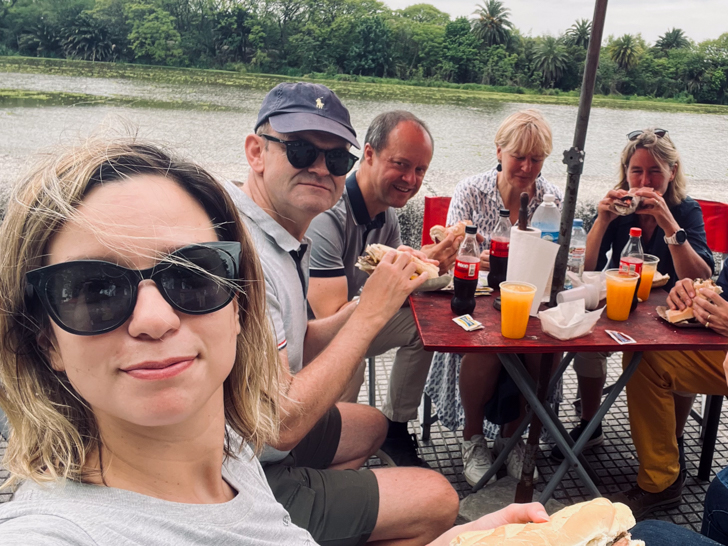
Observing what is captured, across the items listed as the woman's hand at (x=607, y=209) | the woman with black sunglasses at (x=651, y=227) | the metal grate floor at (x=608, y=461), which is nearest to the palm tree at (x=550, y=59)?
the woman with black sunglasses at (x=651, y=227)

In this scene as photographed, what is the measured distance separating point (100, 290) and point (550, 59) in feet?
22.2

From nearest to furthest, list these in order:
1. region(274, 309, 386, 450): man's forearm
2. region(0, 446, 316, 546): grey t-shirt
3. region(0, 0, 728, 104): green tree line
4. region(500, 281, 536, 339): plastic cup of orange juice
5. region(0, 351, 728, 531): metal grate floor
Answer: region(0, 446, 316, 546): grey t-shirt → region(274, 309, 386, 450): man's forearm → region(500, 281, 536, 339): plastic cup of orange juice → region(0, 351, 728, 531): metal grate floor → region(0, 0, 728, 104): green tree line

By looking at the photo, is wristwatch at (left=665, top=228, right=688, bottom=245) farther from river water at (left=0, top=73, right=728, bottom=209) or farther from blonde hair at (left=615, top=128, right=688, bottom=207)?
river water at (left=0, top=73, right=728, bottom=209)

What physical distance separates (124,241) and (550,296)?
1.69 meters

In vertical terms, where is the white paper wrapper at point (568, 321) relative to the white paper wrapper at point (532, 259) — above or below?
below

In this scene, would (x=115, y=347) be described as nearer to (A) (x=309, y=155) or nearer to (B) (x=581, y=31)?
(A) (x=309, y=155)

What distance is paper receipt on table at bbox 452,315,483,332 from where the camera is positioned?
183 cm

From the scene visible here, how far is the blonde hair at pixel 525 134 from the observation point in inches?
108

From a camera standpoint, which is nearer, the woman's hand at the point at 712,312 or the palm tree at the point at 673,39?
the woman's hand at the point at 712,312

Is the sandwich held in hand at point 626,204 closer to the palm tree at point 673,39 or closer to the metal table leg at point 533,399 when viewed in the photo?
the metal table leg at point 533,399

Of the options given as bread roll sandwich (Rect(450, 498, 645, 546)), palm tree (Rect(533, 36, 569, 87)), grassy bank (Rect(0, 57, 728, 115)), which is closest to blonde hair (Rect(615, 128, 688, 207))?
bread roll sandwich (Rect(450, 498, 645, 546))

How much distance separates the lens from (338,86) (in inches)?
347

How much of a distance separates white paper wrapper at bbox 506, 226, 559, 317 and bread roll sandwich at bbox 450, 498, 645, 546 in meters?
1.00

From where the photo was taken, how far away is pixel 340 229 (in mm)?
2471
